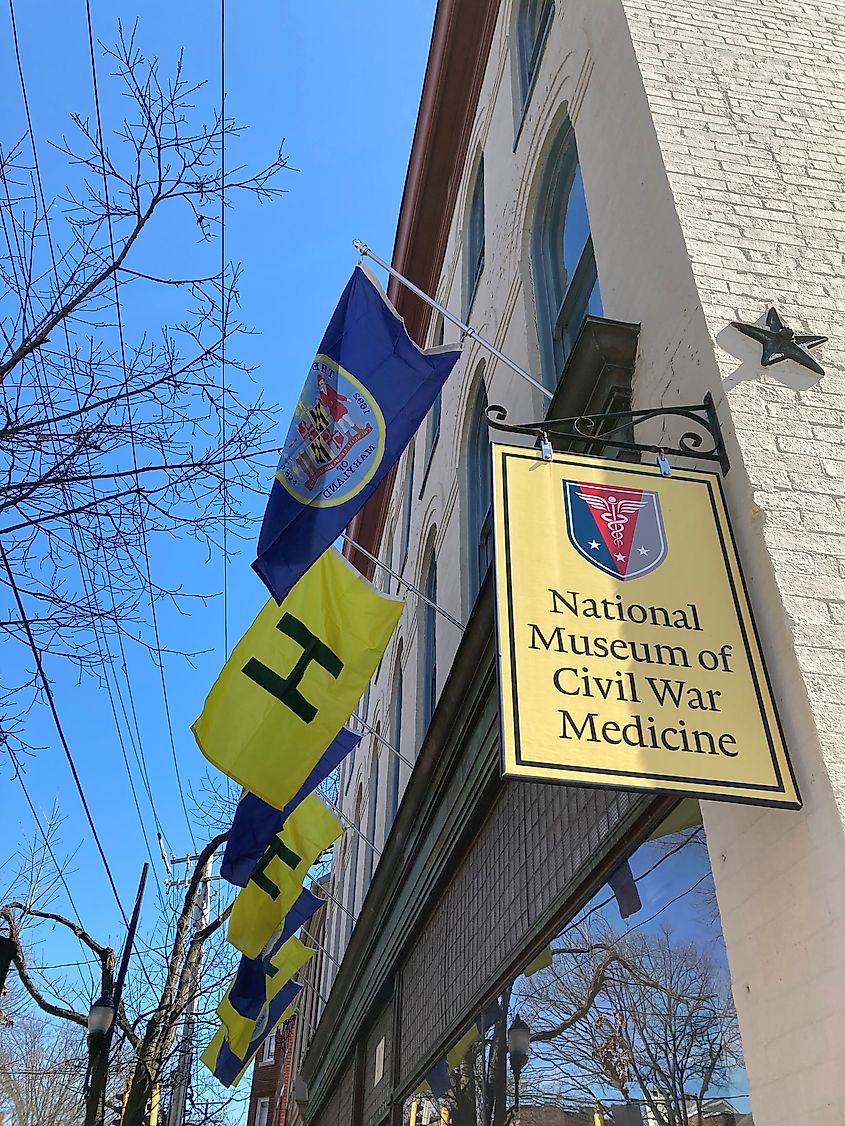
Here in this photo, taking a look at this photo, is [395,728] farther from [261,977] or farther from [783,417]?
[783,417]

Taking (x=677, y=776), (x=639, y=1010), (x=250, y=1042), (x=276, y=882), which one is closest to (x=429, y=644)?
(x=276, y=882)

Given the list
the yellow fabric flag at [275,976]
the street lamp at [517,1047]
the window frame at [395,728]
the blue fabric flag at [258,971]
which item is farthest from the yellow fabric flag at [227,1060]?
the street lamp at [517,1047]

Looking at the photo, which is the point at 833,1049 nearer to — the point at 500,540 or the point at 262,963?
the point at 500,540

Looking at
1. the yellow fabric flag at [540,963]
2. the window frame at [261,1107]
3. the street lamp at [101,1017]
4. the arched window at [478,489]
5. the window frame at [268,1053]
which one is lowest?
the yellow fabric flag at [540,963]

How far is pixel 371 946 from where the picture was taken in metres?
10.9

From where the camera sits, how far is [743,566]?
3.55m

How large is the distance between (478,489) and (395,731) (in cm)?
513

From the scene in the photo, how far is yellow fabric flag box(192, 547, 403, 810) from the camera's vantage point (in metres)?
6.70

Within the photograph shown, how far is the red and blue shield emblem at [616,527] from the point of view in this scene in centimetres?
344

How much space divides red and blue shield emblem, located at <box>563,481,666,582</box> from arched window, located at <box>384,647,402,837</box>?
8.61m

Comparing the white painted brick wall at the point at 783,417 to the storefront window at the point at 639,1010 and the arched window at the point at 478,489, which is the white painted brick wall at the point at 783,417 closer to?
the storefront window at the point at 639,1010

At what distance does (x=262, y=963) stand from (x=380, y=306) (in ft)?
25.5

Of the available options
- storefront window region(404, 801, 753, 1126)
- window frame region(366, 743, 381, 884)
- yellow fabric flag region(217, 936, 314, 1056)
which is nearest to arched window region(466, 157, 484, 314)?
window frame region(366, 743, 381, 884)

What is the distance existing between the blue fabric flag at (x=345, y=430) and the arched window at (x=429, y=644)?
4.85m
